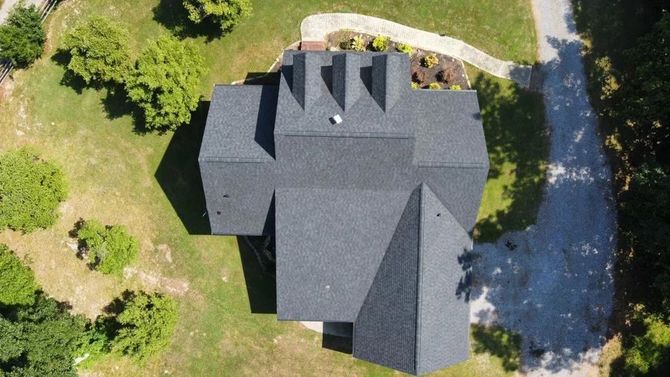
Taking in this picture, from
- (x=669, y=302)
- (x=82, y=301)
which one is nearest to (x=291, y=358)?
(x=82, y=301)

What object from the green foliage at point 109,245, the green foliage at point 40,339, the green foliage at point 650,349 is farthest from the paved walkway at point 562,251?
the green foliage at point 40,339

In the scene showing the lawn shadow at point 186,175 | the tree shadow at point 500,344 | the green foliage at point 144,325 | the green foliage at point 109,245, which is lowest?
the tree shadow at point 500,344

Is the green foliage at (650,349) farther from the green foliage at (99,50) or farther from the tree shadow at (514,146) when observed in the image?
the green foliage at (99,50)

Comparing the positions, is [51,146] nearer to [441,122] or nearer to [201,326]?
[201,326]

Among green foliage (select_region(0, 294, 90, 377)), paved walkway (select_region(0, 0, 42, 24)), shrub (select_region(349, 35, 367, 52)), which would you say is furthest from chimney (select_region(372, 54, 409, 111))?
paved walkway (select_region(0, 0, 42, 24))

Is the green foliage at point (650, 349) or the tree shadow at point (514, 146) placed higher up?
the tree shadow at point (514, 146)

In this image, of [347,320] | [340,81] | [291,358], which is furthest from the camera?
[291,358]

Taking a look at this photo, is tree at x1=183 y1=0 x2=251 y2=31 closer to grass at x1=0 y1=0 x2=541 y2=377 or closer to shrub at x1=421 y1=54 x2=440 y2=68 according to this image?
grass at x1=0 y1=0 x2=541 y2=377
